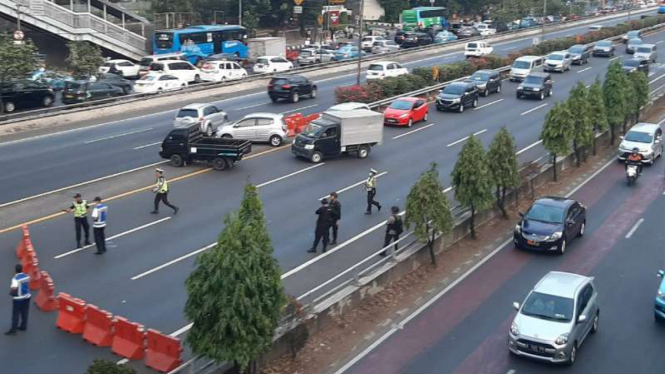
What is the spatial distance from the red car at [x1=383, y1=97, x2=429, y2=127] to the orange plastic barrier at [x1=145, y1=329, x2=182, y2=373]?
26.1m

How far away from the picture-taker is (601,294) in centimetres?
2062

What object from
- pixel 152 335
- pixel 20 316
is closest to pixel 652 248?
pixel 152 335

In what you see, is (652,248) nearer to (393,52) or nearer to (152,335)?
(152,335)

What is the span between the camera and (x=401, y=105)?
135 feet

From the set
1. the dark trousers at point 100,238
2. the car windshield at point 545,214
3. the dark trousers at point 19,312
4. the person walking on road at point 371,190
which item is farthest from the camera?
the person walking on road at point 371,190

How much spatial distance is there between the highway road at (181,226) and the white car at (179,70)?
12.4 meters

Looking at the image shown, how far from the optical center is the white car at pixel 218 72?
53.1m

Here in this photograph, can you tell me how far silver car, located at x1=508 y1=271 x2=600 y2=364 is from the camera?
1628cm

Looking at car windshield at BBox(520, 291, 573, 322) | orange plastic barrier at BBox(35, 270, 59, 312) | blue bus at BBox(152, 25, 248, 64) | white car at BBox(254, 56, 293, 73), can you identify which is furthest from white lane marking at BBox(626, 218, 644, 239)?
blue bus at BBox(152, 25, 248, 64)

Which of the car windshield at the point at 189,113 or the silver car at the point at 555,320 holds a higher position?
the car windshield at the point at 189,113

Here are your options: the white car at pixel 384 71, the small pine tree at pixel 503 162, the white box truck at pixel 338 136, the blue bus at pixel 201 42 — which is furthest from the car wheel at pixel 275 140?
the blue bus at pixel 201 42

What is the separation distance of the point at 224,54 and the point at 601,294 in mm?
49194

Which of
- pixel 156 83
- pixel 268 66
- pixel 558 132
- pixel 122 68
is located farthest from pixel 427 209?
pixel 122 68

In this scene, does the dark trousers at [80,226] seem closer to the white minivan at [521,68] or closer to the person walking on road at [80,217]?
the person walking on road at [80,217]
